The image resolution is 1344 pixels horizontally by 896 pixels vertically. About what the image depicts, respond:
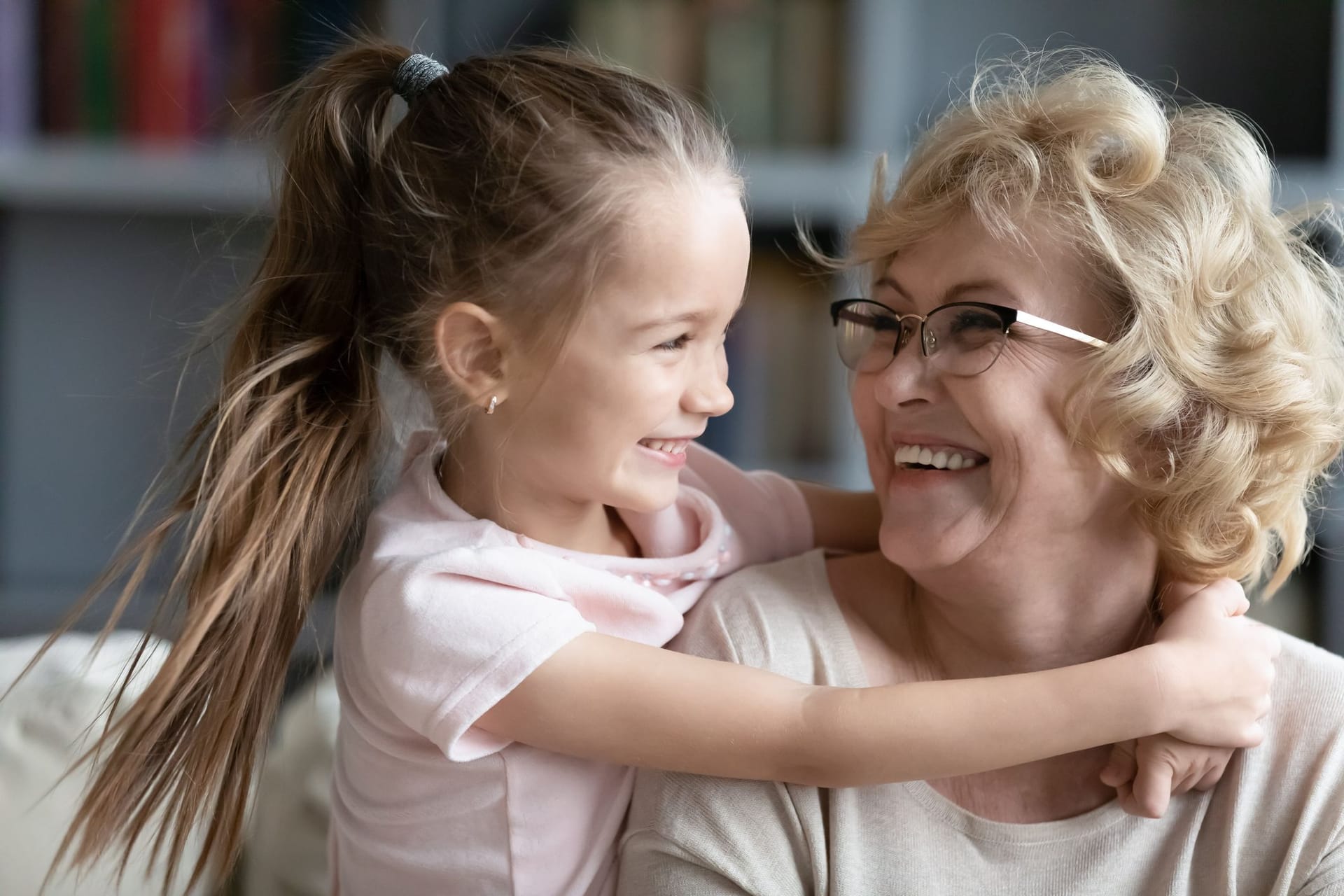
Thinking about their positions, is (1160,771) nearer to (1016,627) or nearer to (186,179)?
(1016,627)

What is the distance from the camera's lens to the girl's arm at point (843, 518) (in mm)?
1645

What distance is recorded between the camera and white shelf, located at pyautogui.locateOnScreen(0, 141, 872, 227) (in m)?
2.78

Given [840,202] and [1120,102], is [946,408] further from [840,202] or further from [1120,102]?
[840,202]

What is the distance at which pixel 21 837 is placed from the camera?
5.30 ft

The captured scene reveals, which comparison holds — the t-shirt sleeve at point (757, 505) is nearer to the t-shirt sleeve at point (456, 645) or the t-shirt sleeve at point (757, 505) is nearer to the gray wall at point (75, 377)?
the t-shirt sleeve at point (456, 645)

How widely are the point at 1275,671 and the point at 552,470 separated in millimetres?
777

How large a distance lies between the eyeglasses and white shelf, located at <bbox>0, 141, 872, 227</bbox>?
4.56 ft

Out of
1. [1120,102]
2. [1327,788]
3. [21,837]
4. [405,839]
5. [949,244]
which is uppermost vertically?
[1120,102]

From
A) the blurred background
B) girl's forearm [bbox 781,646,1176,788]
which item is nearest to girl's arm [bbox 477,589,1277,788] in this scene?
girl's forearm [bbox 781,646,1176,788]

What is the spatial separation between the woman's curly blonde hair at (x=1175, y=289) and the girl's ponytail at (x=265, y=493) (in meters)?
0.58

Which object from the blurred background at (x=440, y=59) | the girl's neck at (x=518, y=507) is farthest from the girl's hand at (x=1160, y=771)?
the blurred background at (x=440, y=59)

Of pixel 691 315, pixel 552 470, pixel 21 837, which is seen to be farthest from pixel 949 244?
pixel 21 837

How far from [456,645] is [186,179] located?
77.7 inches

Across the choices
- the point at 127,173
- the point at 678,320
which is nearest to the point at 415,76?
the point at 678,320
